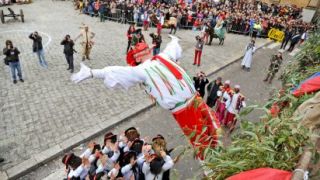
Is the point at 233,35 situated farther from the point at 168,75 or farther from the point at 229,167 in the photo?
the point at 229,167

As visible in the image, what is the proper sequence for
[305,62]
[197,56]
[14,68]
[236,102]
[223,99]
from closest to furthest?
[305,62], [236,102], [223,99], [14,68], [197,56]

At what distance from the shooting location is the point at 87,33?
13180mm

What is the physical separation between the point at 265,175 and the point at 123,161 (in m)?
3.69

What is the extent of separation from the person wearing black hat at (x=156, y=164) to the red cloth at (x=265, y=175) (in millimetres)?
2910

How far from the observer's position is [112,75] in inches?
207

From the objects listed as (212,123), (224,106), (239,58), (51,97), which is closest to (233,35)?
(239,58)

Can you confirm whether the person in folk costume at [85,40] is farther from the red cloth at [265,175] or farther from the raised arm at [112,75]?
the red cloth at [265,175]

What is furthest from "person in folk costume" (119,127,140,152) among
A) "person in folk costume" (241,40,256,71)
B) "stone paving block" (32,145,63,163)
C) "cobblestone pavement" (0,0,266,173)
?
"person in folk costume" (241,40,256,71)

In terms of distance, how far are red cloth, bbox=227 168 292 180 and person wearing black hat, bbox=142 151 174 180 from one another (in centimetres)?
291

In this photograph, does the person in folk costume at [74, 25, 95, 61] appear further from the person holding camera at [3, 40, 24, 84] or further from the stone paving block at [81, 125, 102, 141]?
the stone paving block at [81, 125, 102, 141]

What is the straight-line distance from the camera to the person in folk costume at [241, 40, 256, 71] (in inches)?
560

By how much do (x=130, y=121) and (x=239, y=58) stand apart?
27.6ft

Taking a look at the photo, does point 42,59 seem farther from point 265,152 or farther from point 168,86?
point 265,152

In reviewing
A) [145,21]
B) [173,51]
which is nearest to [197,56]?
[145,21]
